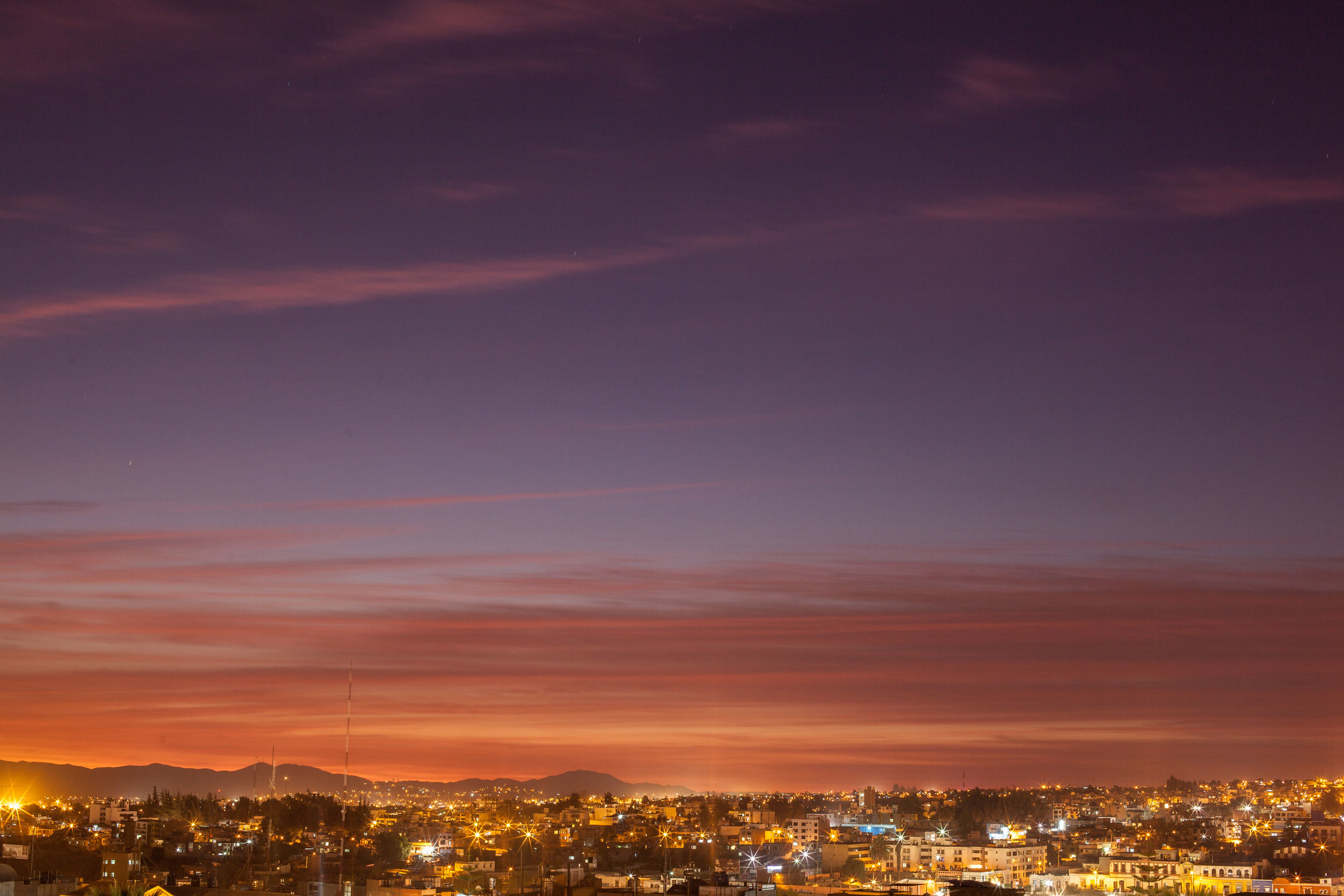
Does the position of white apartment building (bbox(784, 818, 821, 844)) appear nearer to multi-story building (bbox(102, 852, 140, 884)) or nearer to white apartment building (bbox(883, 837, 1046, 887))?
white apartment building (bbox(883, 837, 1046, 887))

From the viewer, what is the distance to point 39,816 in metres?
63.7

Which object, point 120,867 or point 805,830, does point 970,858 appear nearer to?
point 805,830

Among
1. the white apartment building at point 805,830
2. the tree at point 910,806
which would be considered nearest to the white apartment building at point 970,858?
the white apartment building at point 805,830

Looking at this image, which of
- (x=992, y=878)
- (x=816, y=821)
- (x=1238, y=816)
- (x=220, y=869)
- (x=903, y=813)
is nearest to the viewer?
(x=220, y=869)

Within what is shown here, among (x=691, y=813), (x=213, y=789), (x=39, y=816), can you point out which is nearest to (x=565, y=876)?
(x=39, y=816)

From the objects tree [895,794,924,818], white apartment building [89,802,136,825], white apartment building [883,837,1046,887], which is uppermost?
white apartment building [89,802,136,825]

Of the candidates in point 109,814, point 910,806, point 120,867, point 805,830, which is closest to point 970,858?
point 805,830

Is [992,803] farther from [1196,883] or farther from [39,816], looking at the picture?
[39,816]

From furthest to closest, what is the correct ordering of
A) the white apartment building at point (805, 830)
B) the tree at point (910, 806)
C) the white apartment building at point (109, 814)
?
the tree at point (910, 806) < the white apartment building at point (805, 830) < the white apartment building at point (109, 814)

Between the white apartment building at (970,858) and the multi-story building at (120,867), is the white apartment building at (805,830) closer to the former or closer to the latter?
the white apartment building at (970,858)

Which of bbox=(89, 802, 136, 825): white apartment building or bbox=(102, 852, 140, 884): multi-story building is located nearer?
bbox=(102, 852, 140, 884): multi-story building

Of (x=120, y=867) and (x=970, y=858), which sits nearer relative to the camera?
(x=120, y=867)

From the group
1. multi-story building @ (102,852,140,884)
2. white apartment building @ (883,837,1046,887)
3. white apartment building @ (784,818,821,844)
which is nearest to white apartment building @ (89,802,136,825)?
multi-story building @ (102,852,140,884)

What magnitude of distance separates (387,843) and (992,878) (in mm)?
25175
